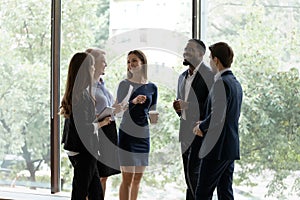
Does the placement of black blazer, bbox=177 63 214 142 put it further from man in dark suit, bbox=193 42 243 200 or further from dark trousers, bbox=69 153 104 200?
dark trousers, bbox=69 153 104 200

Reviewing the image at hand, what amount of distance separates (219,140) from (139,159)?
3.09 ft

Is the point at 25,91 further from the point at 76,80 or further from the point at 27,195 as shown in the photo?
the point at 76,80

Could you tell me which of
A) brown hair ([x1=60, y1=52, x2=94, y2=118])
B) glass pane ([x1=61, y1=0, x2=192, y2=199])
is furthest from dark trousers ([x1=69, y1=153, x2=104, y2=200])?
glass pane ([x1=61, y1=0, x2=192, y2=199])

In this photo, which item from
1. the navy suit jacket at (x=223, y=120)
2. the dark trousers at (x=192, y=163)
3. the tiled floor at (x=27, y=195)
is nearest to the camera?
the navy suit jacket at (x=223, y=120)

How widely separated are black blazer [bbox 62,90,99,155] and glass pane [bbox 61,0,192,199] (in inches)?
44.7

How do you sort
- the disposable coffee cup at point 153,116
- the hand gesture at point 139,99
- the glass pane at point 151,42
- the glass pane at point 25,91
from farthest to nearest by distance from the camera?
1. the glass pane at point 25,91
2. the glass pane at point 151,42
3. the disposable coffee cup at point 153,116
4. the hand gesture at point 139,99

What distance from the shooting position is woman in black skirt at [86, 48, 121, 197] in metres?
3.88

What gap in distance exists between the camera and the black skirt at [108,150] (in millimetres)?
3892

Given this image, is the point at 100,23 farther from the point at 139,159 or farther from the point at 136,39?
the point at 139,159

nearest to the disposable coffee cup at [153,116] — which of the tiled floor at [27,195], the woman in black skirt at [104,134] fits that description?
the woman in black skirt at [104,134]

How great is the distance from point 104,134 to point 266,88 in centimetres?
145

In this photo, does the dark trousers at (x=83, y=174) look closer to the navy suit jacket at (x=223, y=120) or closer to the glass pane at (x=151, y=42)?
the navy suit jacket at (x=223, y=120)

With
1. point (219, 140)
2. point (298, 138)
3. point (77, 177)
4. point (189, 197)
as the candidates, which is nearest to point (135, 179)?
point (189, 197)

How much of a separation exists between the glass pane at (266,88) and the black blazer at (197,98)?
672 mm
